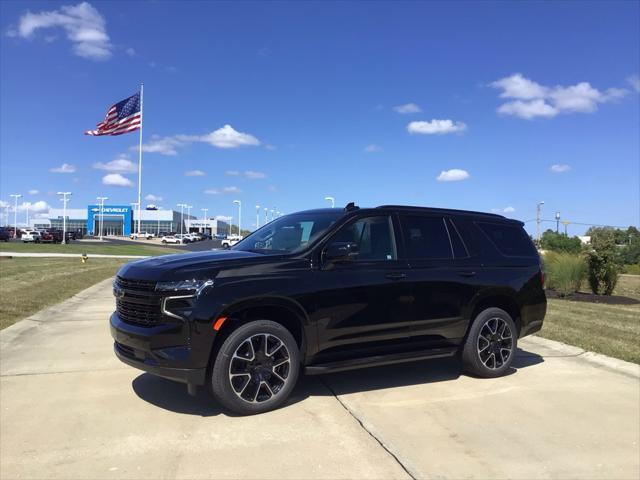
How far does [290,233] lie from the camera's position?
18.5 feet

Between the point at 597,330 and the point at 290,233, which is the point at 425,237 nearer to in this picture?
the point at 290,233

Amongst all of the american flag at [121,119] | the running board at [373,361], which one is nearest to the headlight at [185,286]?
the running board at [373,361]

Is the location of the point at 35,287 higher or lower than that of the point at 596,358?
higher

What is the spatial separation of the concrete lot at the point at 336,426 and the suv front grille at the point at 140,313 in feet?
2.57

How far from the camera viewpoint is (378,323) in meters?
5.21

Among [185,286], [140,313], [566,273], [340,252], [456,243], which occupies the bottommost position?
[566,273]

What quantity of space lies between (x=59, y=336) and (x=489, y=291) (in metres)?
5.82

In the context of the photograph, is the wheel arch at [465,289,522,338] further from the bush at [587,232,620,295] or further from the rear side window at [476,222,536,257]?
the bush at [587,232,620,295]

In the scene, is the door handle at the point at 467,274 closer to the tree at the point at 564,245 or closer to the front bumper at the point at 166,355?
the front bumper at the point at 166,355

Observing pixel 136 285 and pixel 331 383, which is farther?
pixel 331 383

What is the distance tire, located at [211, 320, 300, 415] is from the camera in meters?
4.48

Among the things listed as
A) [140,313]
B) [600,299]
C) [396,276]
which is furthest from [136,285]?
[600,299]

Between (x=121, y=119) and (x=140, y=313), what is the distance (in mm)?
43540

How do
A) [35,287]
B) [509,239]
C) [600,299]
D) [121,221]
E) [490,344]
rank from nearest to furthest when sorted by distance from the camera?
[490,344]
[509,239]
[35,287]
[600,299]
[121,221]
